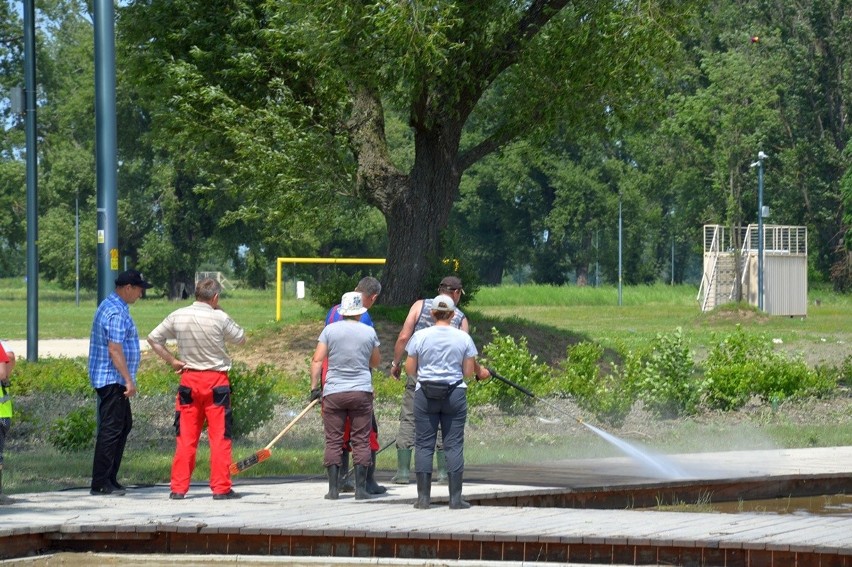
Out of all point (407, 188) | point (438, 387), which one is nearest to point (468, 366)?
point (438, 387)

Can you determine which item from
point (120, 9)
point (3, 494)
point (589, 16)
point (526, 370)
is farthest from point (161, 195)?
Answer: point (3, 494)

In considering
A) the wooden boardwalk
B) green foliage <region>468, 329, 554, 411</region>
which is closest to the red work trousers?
the wooden boardwalk

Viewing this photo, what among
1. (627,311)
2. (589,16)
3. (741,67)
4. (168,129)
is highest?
(741,67)

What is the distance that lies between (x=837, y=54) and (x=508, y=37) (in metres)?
55.5

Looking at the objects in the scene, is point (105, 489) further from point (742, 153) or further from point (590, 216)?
point (590, 216)

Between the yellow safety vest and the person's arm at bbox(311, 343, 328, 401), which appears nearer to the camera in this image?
the yellow safety vest

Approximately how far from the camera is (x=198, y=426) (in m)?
10.7

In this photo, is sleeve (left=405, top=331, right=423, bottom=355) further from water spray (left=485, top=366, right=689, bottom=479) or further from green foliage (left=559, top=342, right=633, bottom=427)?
green foliage (left=559, top=342, right=633, bottom=427)

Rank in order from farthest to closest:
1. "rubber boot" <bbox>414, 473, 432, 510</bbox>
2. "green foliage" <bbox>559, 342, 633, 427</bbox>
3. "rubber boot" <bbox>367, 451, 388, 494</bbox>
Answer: "green foliage" <bbox>559, 342, 633, 427</bbox>
"rubber boot" <bbox>367, 451, 388, 494</bbox>
"rubber boot" <bbox>414, 473, 432, 510</bbox>

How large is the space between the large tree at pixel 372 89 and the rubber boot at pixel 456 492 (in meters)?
14.0

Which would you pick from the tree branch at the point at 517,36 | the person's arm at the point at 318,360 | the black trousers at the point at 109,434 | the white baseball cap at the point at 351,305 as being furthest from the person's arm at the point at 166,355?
the tree branch at the point at 517,36

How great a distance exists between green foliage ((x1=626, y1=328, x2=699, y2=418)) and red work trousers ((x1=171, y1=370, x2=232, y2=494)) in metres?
7.87

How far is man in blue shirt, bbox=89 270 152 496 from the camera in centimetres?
1101

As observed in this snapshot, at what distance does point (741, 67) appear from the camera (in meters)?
62.5
